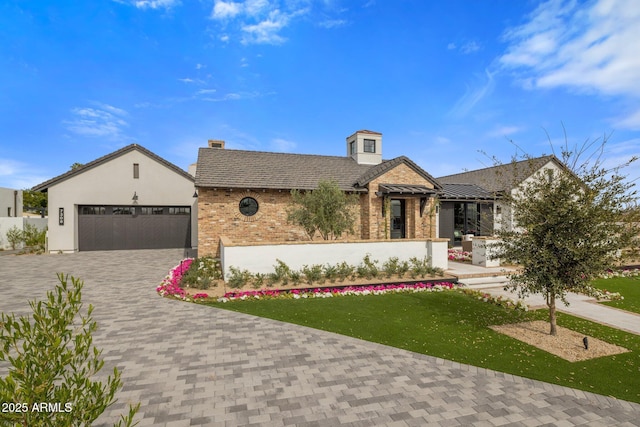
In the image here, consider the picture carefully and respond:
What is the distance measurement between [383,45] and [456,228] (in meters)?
14.4

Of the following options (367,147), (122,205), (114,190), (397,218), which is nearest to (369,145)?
(367,147)

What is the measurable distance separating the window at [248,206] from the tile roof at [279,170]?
0.91 m

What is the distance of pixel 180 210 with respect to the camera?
2327cm

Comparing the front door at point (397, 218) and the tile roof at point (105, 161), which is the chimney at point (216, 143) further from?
the front door at point (397, 218)

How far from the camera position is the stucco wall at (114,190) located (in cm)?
2041

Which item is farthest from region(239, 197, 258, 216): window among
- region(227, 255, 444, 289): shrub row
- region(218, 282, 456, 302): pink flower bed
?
region(218, 282, 456, 302): pink flower bed

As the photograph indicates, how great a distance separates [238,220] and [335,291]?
8.42 metres

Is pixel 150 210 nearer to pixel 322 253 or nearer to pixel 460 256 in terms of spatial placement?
pixel 322 253

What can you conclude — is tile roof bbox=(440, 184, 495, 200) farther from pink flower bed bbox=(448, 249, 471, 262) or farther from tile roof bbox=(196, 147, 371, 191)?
tile roof bbox=(196, 147, 371, 191)

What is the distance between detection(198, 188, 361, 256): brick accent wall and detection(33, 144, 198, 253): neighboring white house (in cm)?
685

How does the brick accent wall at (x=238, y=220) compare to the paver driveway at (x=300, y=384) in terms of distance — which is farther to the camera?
the brick accent wall at (x=238, y=220)

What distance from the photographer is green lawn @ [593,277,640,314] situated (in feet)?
30.6

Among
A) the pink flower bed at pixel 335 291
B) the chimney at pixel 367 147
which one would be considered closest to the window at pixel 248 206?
the pink flower bed at pixel 335 291

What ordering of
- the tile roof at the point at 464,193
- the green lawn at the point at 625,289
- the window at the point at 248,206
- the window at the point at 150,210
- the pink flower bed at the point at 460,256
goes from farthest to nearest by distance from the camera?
the window at the point at 150,210
the tile roof at the point at 464,193
the window at the point at 248,206
the pink flower bed at the point at 460,256
the green lawn at the point at 625,289
